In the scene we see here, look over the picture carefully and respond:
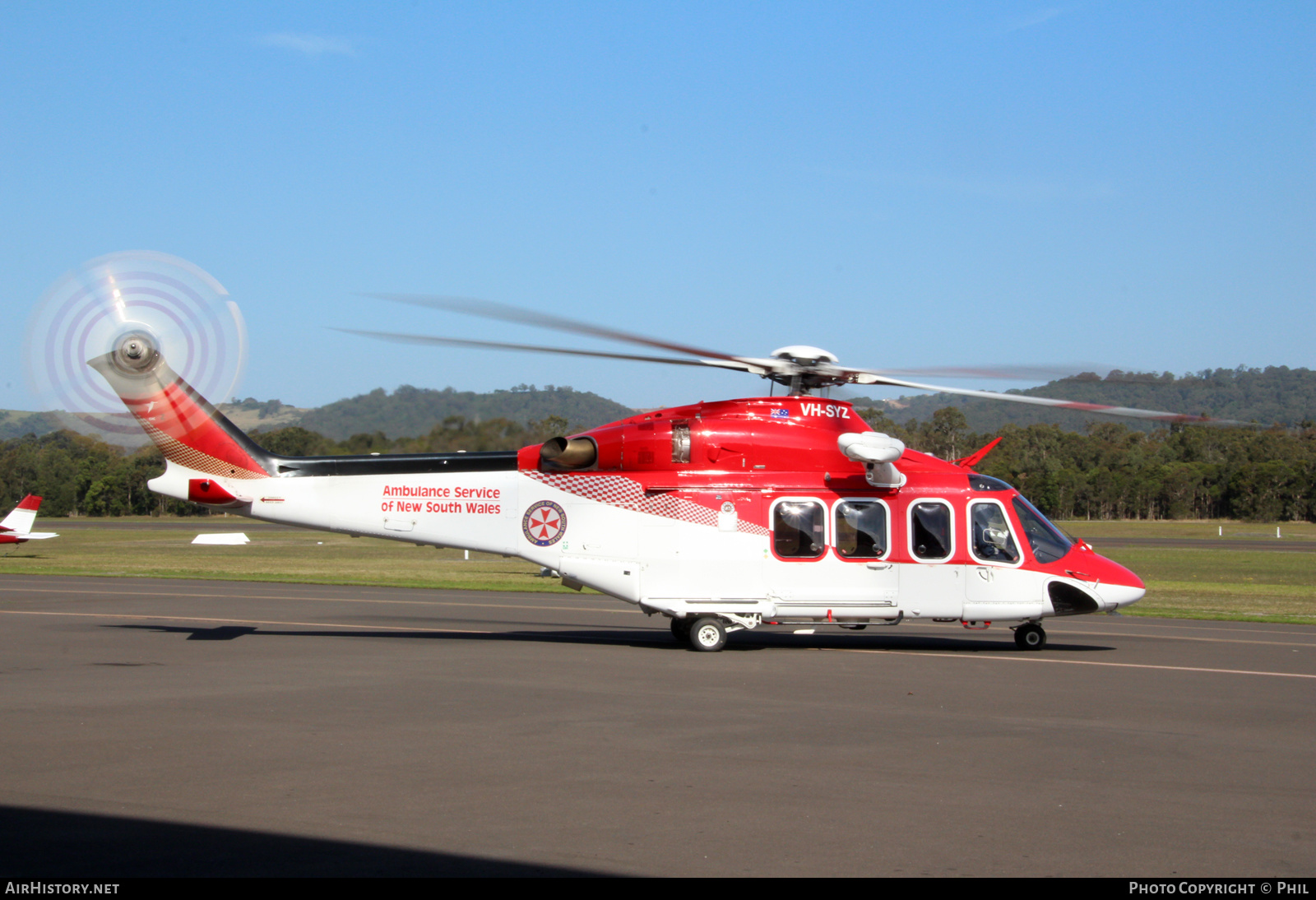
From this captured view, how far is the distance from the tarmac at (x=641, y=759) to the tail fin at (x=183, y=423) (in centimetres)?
270

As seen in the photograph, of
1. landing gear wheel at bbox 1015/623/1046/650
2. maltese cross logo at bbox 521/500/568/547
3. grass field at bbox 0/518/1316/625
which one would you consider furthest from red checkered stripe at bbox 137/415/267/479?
grass field at bbox 0/518/1316/625

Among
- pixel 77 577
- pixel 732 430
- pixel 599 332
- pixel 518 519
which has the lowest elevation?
pixel 77 577

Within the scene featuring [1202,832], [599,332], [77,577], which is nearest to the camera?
[1202,832]

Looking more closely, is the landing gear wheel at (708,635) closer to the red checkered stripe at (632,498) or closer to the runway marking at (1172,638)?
the red checkered stripe at (632,498)

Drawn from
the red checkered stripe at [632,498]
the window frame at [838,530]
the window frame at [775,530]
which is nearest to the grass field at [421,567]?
the window frame at [838,530]

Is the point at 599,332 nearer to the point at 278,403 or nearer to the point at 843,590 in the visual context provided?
the point at 843,590

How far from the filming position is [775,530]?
49.3ft

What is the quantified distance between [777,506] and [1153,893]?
32.7ft

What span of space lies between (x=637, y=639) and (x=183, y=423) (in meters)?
7.78

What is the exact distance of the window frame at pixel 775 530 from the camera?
590 inches

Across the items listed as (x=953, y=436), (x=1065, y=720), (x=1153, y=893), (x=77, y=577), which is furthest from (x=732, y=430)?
(x=953, y=436)

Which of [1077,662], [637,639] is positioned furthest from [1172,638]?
[637,639]

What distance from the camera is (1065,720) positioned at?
9.98 metres

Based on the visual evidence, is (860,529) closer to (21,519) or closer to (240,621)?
(240,621)
